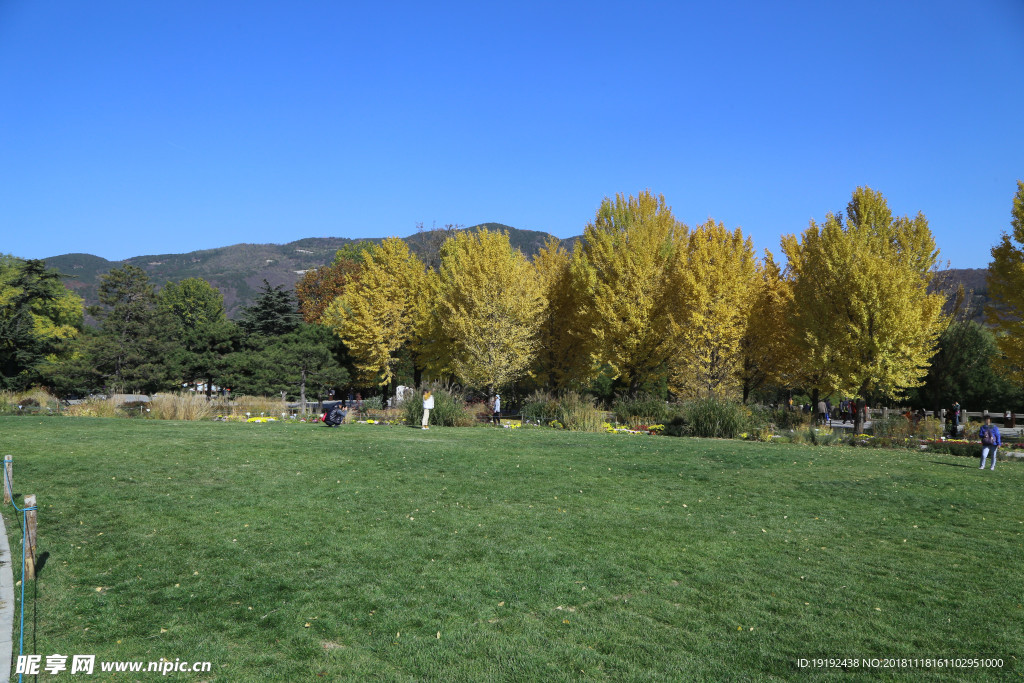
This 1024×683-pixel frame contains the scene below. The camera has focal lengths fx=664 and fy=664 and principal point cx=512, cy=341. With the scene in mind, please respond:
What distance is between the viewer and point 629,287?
3181 cm

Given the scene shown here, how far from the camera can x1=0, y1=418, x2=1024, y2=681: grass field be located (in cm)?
562

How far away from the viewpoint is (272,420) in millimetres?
26734

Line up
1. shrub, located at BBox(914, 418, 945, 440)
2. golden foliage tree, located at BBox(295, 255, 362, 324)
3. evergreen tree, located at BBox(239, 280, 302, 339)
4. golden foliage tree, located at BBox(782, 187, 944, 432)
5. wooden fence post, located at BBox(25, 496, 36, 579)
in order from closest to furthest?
wooden fence post, located at BBox(25, 496, 36, 579) < shrub, located at BBox(914, 418, 945, 440) < golden foliage tree, located at BBox(782, 187, 944, 432) < evergreen tree, located at BBox(239, 280, 302, 339) < golden foliage tree, located at BBox(295, 255, 362, 324)

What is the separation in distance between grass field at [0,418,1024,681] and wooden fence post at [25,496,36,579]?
0.19m

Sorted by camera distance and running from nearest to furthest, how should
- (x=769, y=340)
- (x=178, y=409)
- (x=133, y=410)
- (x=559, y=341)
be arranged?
(x=178, y=409)
(x=133, y=410)
(x=769, y=340)
(x=559, y=341)

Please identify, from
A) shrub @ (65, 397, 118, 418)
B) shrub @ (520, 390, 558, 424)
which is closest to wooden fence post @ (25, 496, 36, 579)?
shrub @ (520, 390, 558, 424)

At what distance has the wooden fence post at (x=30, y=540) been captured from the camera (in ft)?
23.1

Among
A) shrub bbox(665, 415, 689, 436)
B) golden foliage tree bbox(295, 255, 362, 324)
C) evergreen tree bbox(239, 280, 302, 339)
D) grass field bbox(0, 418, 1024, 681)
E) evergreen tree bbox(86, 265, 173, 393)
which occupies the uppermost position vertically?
golden foliage tree bbox(295, 255, 362, 324)

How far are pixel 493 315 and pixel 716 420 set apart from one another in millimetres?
13393

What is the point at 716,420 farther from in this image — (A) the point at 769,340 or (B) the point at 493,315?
(B) the point at 493,315

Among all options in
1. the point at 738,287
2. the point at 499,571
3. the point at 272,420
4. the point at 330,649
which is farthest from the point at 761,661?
the point at 738,287

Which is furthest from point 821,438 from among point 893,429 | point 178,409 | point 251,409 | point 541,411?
point 178,409

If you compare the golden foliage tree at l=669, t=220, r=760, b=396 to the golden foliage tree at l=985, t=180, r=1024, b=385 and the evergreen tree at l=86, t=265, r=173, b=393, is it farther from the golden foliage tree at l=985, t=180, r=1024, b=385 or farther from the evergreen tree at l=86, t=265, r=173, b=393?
the evergreen tree at l=86, t=265, r=173, b=393

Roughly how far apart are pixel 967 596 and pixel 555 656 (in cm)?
462
